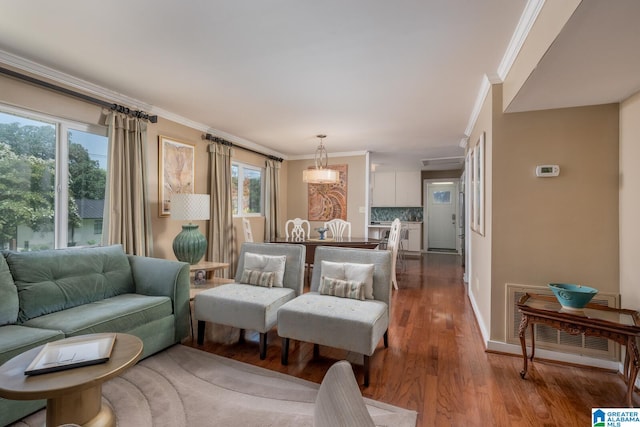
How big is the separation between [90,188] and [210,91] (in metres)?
1.58

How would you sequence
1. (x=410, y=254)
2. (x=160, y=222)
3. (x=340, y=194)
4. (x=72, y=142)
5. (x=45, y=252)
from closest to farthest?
(x=45, y=252), (x=72, y=142), (x=160, y=222), (x=340, y=194), (x=410, y=254)

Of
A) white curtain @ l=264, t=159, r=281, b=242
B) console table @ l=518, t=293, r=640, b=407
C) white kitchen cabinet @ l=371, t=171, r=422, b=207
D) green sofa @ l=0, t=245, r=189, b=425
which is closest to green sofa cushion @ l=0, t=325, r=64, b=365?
green sofa @ l=0, t=245, r=189, b=425

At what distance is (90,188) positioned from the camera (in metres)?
2.96

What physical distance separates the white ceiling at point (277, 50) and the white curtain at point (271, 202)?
2.16 m

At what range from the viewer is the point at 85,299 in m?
2.35

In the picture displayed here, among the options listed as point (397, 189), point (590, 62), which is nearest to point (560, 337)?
point (590, 62)

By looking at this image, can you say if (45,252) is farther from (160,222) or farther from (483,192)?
(483,192)

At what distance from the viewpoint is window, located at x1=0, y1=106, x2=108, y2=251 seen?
2.41 meters

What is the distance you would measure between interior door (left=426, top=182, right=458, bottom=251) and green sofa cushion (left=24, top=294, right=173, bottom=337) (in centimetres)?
756

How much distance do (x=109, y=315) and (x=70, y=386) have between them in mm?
947

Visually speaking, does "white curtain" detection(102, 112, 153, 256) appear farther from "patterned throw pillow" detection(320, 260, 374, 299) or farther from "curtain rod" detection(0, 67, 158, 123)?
"patterned throw pillow" detection(320, 260, 374, 299)

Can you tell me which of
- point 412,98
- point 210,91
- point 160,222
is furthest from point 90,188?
point 412,98

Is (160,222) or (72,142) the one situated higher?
(72,142)

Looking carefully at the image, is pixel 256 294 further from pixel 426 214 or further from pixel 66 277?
pixel 426 214
